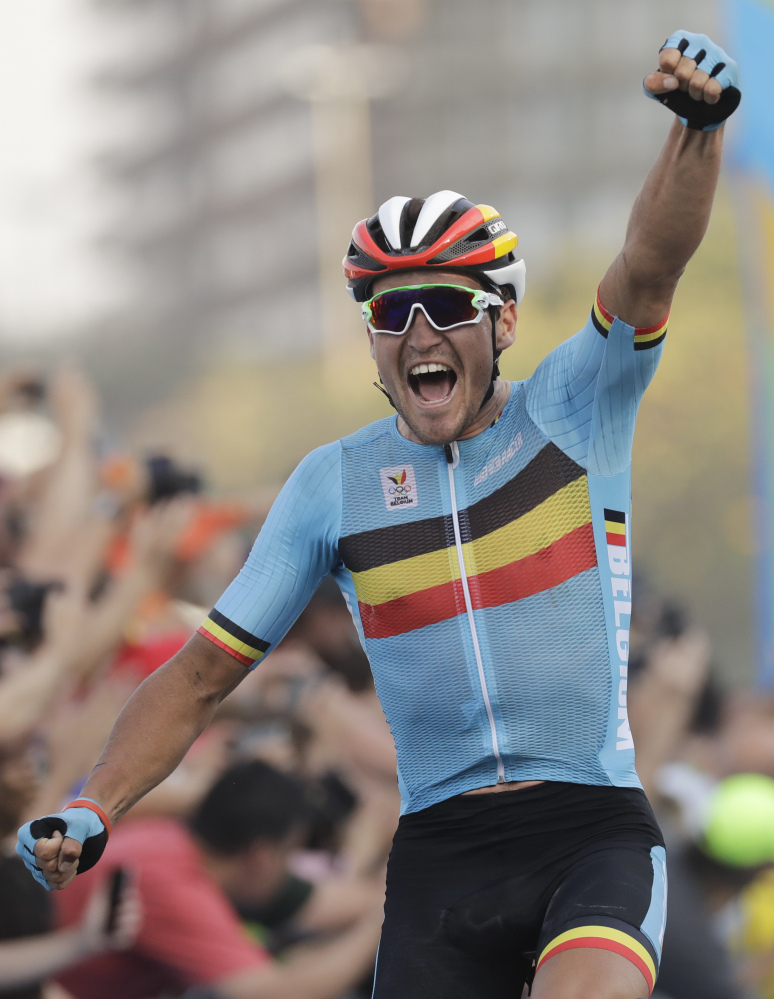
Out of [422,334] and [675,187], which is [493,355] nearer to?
[422,334]

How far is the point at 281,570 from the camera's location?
12.3 ft

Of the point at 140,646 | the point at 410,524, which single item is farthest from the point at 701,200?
the point at 140,646

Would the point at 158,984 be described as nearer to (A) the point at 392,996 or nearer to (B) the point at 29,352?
(A) the point at 392,996

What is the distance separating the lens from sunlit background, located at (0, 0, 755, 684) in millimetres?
32000

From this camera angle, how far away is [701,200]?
320 centimetres

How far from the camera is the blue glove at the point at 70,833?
320 cm

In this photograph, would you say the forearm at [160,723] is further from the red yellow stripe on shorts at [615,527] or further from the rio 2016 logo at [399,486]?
the red yellow stripe on shorts at [615,527]

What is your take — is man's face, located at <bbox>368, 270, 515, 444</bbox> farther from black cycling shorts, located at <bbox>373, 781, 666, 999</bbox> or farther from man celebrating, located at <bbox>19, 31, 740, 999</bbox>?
black cycling shorts, located at <bbox>373, 781, 666, 999</bbox>

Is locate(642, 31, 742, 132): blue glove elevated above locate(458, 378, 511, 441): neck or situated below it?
above

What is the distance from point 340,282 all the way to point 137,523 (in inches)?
1341

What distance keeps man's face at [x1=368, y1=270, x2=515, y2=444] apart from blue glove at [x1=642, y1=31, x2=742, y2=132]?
2.62ft

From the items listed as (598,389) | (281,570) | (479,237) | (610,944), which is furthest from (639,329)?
(610,944)

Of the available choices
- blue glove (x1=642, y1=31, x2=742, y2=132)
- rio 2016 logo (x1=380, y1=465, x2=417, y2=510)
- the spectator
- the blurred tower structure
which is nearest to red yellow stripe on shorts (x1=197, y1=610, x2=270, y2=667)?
rio 2016 logo (x1=380, y1=465, x2=417, y2=510)

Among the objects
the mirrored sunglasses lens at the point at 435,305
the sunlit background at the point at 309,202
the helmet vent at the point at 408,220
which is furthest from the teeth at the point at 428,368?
the sunlit background at the point at 309,202
